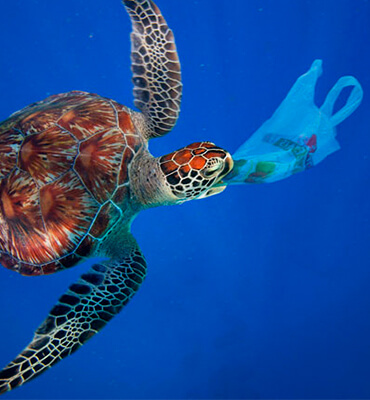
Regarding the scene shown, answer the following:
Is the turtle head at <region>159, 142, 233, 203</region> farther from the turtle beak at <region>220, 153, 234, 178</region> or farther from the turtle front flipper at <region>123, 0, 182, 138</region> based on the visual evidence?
the turtle front flipper at <region>123, 0, 182, 138</region>

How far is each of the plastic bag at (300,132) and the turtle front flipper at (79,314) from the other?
1272mm

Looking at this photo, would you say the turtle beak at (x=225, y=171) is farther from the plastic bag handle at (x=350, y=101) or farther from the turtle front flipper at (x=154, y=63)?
the plastic bag handle at (x=350, y=101)

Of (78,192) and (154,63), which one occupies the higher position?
(154,63)

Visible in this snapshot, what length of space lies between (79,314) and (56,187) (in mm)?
856

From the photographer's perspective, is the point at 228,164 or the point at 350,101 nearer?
the point at 228,164

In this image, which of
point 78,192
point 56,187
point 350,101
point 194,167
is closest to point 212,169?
point 194,167

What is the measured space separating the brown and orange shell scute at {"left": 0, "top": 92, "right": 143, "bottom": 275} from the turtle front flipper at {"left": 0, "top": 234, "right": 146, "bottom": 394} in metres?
0.24

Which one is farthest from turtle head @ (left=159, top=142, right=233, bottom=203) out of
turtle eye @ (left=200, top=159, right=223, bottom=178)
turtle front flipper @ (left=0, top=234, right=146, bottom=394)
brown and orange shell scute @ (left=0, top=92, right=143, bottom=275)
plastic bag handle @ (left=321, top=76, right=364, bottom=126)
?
plastic bag handle @ (left=321, top=76, right=364, bottom=126)

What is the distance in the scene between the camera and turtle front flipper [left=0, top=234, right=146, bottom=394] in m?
1.81

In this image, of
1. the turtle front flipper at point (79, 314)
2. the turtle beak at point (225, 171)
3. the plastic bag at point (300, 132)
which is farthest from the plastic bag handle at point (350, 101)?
the turtle front flipper at point (79, 314)

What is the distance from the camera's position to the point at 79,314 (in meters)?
2.09

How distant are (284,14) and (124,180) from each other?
Answer: 13.1ft

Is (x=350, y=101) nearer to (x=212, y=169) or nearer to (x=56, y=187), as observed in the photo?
(x=212, y=169)

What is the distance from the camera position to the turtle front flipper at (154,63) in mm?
2537
